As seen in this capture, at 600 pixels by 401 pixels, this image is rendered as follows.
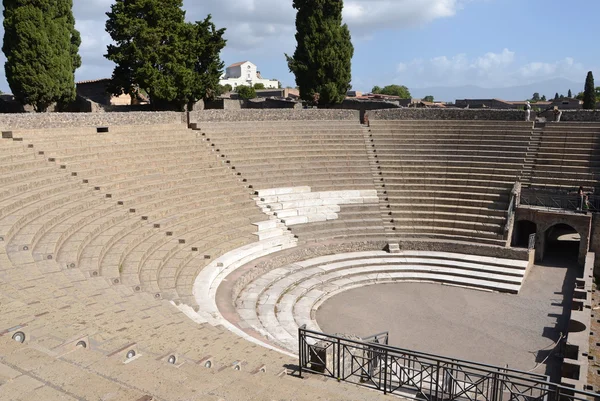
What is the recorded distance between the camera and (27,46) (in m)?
21.9

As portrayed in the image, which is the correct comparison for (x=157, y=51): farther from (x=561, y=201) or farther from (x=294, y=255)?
(x=561, y=201)

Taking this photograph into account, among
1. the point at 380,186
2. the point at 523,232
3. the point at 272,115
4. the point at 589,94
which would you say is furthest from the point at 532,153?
→ the point at 589,94

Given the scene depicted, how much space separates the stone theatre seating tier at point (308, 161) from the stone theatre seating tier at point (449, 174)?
3.45ft

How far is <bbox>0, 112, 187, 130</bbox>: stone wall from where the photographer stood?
55.2ft

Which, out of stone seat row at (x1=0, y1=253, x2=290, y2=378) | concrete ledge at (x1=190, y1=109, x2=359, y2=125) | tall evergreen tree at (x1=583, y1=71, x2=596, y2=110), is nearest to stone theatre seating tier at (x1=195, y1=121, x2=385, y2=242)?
concrete ledge at (x1=190, y1=109, x2=359, y2=125)

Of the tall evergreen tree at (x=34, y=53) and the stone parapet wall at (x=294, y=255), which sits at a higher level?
the tall evergreen tree at (x=34, y=53)

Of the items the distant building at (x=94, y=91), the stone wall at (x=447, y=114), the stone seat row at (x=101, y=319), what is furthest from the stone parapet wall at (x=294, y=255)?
the distant building at (x=94, y=91)

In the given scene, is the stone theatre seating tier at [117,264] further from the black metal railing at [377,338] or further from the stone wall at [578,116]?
the stone wall at [578,116]

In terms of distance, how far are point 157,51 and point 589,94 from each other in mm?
26990

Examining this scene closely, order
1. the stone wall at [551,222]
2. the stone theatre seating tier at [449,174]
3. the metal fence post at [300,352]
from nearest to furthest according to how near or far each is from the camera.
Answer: the metal fence post at [300,352] → the stone wall at [551,222] → the stone theatre seating tier at [449,174]

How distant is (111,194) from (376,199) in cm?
1105

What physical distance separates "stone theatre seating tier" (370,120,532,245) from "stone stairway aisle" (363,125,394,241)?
7 cm

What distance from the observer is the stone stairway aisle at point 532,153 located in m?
20.6

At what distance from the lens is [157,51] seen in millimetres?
25547
